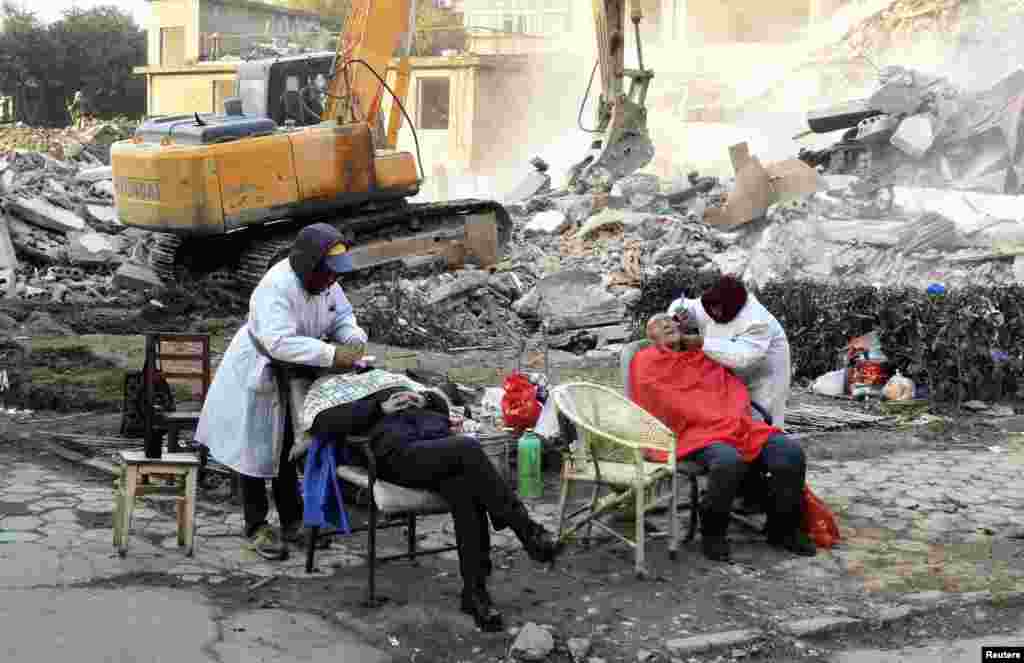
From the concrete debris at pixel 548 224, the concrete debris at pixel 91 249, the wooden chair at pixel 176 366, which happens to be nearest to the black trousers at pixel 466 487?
the wooden chair at pixel 176 366

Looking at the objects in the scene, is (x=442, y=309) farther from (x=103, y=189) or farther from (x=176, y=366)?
(x=103, y=189)

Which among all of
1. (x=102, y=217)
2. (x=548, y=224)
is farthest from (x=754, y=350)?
(x=102, y=217)

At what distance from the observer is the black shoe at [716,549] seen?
20.8 ft

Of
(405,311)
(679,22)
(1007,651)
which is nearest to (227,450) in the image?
(1007,651)

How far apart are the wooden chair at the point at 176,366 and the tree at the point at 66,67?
49.9 metres

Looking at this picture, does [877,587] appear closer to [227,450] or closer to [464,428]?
[464,428]

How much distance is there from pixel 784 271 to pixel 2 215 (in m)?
11.1

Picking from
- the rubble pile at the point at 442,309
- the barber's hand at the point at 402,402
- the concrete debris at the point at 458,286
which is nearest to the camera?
the barber's hand at the point at 402,402

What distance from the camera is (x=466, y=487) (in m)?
5.42

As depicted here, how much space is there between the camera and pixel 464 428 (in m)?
7.18

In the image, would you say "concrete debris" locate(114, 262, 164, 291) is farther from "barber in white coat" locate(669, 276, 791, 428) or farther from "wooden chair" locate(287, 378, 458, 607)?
"wooden chair" locate(287, 378, 458, 607)

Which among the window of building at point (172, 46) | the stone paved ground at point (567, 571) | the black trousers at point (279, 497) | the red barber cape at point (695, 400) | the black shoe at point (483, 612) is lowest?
→ the stone paved ground at point (567, 571)

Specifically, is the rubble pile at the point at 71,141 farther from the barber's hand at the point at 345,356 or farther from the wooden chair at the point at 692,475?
the barber's hand at the point at 345,356

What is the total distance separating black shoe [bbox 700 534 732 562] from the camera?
250 inches
